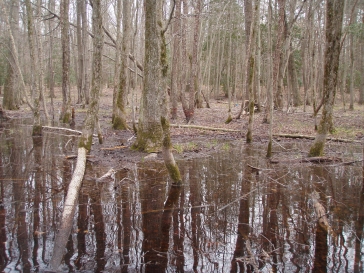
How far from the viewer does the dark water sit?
408 centimetres

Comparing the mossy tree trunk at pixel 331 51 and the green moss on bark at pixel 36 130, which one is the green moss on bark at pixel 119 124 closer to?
the green moss on bark at pixel 36 130

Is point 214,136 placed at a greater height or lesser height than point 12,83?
lesser

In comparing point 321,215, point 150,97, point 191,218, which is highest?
point 150,97

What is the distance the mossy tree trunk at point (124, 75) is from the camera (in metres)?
13.8

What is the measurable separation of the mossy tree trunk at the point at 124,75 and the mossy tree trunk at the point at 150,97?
4329 mm

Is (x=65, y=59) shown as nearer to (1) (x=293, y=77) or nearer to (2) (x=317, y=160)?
(2) (x=317, y=160)

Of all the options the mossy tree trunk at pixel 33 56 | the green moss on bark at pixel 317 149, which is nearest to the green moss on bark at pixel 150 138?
the green moss on bark at pixel 317 149

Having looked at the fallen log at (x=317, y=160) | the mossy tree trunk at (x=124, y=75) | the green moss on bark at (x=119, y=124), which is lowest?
the fallen log at (x=317, y=160)

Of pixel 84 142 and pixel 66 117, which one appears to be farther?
pixel 66 117

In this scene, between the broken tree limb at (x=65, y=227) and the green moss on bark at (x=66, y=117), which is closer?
the broken tree limb at (x=65, y=227)

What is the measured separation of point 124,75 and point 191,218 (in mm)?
10231

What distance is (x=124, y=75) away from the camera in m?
14.3

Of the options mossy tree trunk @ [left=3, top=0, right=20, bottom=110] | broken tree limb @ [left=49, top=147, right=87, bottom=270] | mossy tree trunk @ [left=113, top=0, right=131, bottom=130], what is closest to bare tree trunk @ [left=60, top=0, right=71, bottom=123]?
mossy tree trunk @ [left=113, top=0, right=131, bottom=130]

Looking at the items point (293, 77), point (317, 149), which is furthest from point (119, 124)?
point (293, 77)
